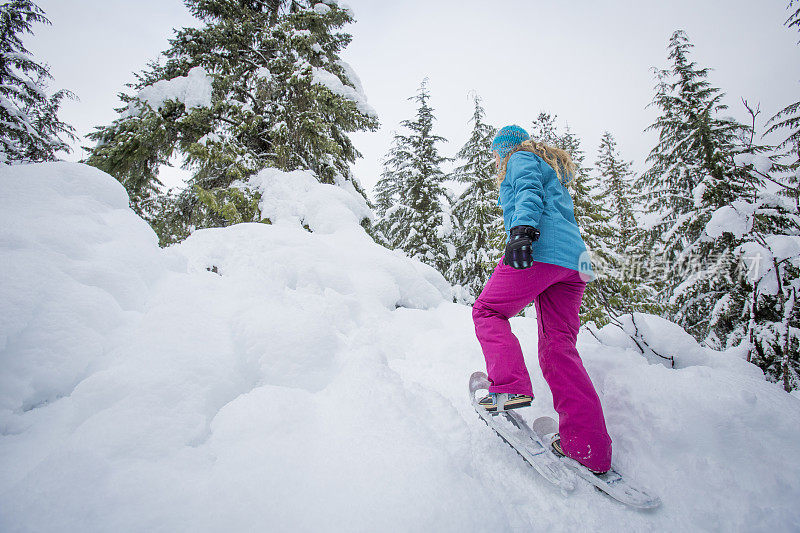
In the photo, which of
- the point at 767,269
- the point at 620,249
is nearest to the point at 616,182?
the point at 620,249

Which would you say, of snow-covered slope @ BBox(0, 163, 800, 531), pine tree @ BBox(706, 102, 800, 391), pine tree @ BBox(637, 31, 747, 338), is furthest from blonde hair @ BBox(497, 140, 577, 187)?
pine tree @ BBox(637, 31, 747, 338)

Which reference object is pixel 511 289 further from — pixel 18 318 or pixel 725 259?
pixel 725 259

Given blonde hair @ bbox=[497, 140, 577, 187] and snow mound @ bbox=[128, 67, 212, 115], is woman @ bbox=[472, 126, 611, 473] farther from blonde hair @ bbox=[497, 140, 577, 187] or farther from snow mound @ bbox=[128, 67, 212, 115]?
snow mound @ bbox=[128, 67, 212, 115]

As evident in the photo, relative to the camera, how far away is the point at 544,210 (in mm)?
2072

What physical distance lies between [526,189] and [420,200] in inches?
514

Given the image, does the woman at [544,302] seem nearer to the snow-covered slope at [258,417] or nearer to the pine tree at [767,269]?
the snow-covered slope at [258,417]

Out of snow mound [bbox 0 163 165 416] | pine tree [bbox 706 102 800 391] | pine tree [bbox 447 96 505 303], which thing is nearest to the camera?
snow mound [bbox 0 163 165 416]

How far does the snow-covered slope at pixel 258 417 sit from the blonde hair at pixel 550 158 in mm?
1476

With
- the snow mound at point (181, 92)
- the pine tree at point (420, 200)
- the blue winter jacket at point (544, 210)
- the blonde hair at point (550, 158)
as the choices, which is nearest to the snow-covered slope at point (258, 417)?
the blue winter jacket at point (544, 210)

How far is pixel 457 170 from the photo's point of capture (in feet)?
52.7

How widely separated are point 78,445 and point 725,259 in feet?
37.4

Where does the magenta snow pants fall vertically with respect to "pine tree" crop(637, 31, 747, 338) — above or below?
below

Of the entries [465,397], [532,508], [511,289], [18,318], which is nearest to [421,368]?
[465,397]

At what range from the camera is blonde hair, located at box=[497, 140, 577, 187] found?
2.28m
